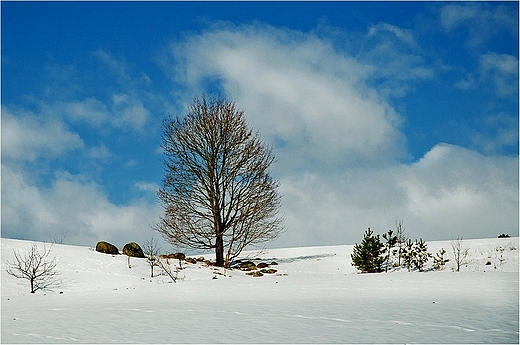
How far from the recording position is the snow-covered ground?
777cm

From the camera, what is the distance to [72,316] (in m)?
10.4

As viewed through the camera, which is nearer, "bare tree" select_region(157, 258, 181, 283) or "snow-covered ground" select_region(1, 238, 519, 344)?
"snow-covered ground" select_region(1, 238, 519, 344)

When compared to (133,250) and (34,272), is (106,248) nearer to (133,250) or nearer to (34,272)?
(133,250)

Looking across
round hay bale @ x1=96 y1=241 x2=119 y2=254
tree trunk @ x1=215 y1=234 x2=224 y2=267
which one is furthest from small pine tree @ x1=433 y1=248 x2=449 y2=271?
round hay bale @ x1=96 y1=241 x2=119 y2=254

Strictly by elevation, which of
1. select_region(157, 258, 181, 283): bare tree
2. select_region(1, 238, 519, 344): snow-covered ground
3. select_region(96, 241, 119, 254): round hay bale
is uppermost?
select_region(96, 241, 119, 254): round hay bale

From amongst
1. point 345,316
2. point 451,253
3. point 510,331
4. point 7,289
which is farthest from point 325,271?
point 510,331

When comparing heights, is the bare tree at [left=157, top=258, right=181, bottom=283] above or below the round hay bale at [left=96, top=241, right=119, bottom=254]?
below

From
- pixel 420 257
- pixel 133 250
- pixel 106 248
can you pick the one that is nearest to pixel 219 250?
pixel 133 250

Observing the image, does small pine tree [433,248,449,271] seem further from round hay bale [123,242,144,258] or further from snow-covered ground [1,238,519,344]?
round hay bale [123,242,144,258]

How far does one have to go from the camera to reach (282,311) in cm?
1020

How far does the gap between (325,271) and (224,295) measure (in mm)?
13561

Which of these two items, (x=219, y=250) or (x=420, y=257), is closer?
(x=420, y=257)

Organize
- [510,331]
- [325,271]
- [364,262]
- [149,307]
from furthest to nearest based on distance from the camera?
[325,271] < [364,262] < [149,307] < [510,331]

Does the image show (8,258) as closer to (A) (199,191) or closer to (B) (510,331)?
(A) (199,191)
